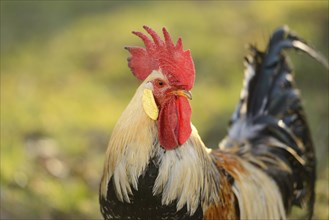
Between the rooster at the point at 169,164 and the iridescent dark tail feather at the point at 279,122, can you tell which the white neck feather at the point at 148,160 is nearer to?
the rooster at the point at 169,164

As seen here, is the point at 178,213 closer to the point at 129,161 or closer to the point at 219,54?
the point at 129,161

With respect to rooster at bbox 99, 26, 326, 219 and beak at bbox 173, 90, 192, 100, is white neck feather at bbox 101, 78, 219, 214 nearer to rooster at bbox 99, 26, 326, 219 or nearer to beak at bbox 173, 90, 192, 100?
rooster at bbox 99, 26, 326, 219

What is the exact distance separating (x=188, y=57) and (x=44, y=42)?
5528 mm

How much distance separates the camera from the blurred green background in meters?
5.02

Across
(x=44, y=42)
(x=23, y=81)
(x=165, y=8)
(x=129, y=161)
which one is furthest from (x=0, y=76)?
(x=129, y=161)

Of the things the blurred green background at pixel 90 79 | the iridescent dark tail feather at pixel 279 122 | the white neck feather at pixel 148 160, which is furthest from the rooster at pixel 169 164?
the blurred green background at pixel 90 79

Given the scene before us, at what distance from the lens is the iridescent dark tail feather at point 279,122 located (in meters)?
3.86

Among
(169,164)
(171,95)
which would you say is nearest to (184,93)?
(171,95)

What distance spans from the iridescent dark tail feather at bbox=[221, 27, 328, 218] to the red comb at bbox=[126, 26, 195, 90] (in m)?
1.03

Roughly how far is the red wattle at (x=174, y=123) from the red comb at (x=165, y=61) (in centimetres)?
10

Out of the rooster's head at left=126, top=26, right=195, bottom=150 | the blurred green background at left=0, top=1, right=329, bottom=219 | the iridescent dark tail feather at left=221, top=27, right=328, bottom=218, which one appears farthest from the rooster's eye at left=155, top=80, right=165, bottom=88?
the blurred green background at left=0, top=1, right=329, bottom=219

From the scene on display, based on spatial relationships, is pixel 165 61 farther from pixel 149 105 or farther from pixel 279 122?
pixel 279 122

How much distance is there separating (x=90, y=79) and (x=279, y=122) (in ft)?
12.9

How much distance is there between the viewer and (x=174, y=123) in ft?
9.56
